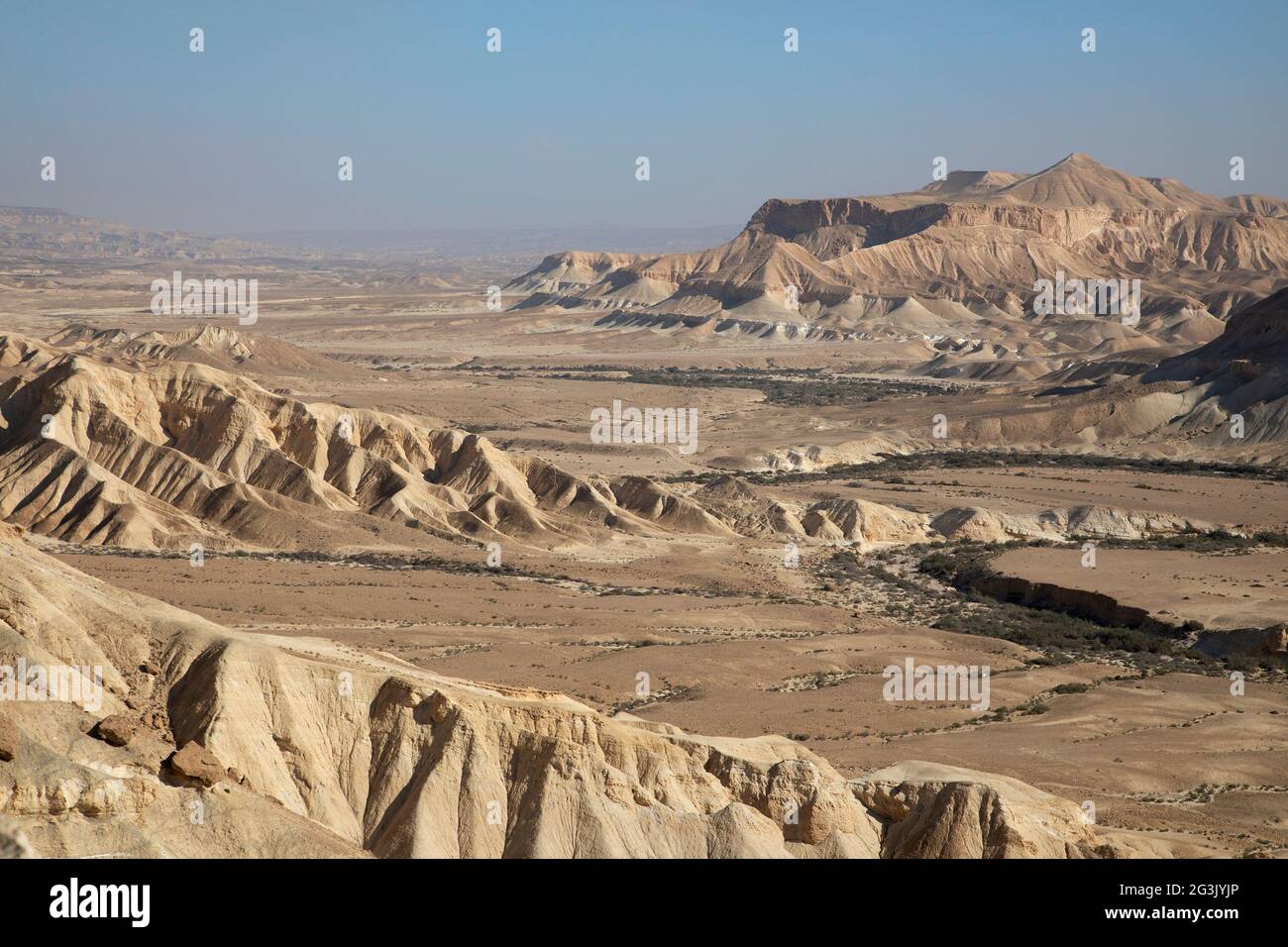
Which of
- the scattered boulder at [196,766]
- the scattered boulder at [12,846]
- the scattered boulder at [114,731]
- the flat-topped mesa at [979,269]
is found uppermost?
the flat-topped mesa at [979,269]

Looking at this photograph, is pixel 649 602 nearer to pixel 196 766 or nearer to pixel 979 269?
pixel 196 766

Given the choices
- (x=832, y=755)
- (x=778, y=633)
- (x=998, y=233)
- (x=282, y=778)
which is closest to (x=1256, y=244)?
(x=998, y=233)

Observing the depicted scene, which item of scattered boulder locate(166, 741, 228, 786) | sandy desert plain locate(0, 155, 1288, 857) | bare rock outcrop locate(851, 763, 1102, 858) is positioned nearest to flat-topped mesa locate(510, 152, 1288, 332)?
sandy desert plain locate(0, 155, 1288, 857)

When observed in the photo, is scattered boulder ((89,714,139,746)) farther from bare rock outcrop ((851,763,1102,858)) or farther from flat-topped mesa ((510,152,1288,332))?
flat-topped mesa ((510,152,1288,332))

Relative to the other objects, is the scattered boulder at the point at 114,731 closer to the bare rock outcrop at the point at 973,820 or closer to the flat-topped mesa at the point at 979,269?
the bare rock outcrop at the point at 973,820

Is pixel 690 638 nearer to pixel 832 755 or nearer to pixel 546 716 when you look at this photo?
pixel 832 755

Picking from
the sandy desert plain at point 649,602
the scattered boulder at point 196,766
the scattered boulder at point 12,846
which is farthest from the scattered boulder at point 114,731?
the scattered boulder at point 12,846

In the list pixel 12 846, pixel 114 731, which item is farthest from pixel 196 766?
pixel 12 846
